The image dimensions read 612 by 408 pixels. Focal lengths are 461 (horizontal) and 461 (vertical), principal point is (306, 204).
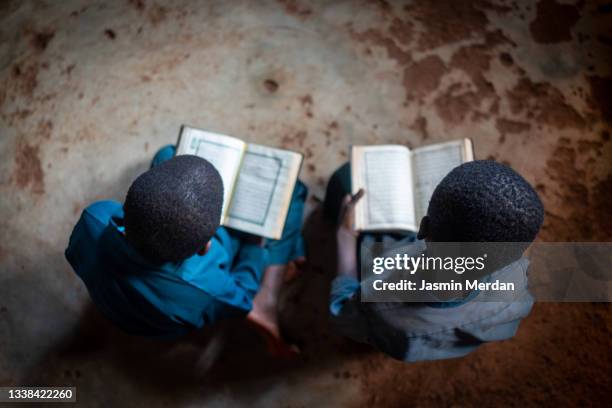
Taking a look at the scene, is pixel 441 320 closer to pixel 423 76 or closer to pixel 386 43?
pixel 423 76

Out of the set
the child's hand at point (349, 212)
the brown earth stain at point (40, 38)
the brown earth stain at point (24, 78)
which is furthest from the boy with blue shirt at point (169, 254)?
the brown earth stain at point (40, 38)

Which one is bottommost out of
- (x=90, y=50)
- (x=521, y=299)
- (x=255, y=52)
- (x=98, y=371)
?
(x=98, y=371)

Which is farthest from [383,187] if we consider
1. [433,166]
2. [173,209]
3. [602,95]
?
[602,95]

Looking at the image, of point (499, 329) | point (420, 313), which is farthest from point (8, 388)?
point (499, 329)

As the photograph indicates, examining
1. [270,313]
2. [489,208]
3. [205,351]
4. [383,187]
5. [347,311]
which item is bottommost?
[205,351]

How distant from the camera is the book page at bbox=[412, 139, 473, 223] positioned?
5.26ft

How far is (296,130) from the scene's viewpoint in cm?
213

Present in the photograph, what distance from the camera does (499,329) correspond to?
1.31m

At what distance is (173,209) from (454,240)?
64 centimetres

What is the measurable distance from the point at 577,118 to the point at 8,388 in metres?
2.71

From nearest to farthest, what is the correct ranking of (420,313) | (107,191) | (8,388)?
1. (420,313)
2. (8,388)
3. (107,191)

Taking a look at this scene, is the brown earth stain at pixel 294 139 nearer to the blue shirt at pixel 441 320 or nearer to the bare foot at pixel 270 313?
the bare foot at pixel 270 313

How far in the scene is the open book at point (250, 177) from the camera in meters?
1.62

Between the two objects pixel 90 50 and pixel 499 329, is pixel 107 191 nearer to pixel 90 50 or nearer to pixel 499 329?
pixel 90 50
